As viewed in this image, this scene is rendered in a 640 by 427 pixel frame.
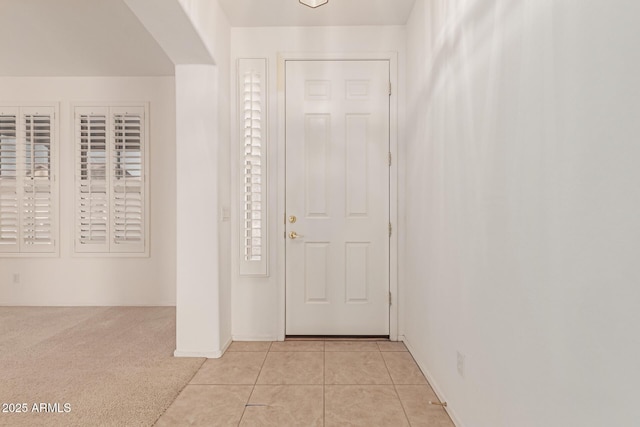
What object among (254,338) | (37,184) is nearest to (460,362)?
(254,338)

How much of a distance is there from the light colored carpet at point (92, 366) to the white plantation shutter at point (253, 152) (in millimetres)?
952

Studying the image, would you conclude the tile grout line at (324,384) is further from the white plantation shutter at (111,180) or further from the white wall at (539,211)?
the white plantation shutter at (111,180)

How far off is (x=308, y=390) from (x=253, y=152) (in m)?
1.89

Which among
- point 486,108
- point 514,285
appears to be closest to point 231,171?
point 486,108

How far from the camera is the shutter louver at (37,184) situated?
172 inches

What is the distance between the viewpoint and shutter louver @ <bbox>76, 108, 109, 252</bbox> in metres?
4.34

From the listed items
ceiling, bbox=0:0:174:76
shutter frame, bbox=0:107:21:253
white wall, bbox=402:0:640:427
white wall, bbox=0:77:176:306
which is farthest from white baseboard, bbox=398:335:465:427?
shutter frame, bbox=0:107:21:253

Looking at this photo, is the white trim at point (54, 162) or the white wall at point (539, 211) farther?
the white trim at point (54, 162)

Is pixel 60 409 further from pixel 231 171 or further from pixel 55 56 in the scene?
pixel 55 56

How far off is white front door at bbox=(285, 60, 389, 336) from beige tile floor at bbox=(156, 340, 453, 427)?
305 millimetres

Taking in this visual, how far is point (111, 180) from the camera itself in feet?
14.2

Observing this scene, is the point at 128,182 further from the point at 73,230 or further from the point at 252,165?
the point at 252,165

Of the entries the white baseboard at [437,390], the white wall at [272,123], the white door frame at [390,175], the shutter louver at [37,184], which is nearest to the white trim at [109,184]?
the shutter louver at [37,184]

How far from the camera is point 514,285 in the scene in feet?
4.50
